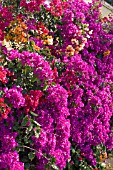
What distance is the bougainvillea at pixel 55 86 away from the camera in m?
3.37

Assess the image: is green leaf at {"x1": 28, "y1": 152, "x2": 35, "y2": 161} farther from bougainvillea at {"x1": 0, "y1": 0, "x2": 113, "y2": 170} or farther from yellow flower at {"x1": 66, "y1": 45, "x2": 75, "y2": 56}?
yellow flower at {"x1": 66, "y1": 45, "x2": 75, "y2": 56}

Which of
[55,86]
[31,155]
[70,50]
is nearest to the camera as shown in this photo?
[31,155]

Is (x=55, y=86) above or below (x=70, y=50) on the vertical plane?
below

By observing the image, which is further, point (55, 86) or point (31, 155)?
point (55, 86)

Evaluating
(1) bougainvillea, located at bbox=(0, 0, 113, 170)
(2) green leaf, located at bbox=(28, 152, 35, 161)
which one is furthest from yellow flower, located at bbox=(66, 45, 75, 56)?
(2) green leaf, located at bbox=(28, 152, 35, 161)

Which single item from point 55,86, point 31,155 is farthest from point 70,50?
point 31,155

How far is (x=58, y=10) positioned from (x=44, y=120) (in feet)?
5.43

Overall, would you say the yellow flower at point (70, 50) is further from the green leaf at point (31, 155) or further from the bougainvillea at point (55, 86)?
the green leaf at point (31, 155)

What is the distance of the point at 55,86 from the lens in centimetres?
356

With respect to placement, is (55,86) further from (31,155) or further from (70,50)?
(70,50)

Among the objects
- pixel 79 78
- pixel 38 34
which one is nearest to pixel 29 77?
pixel 79 78

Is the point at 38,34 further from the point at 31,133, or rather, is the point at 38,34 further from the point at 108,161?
the point at 108,161

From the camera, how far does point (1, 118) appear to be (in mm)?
3188

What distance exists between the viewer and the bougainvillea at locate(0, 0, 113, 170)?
11.1 feet
